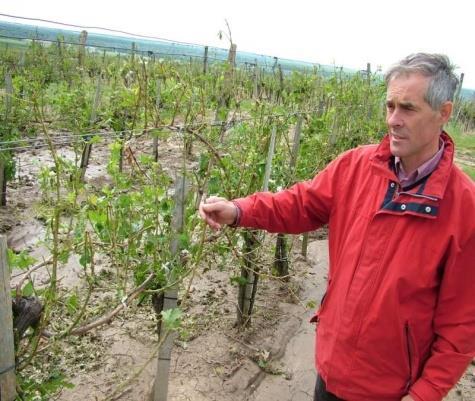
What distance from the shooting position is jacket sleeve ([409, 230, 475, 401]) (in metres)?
1.47

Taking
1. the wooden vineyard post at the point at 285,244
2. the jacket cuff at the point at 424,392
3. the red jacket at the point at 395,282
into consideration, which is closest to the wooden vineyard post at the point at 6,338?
the red jacket at the point at 395,282

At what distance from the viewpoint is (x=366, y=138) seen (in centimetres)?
684

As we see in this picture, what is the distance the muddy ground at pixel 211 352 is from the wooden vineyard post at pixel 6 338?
2.93 feet

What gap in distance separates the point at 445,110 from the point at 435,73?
132 mm

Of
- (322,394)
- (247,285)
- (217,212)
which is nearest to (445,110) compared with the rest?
(217,212)

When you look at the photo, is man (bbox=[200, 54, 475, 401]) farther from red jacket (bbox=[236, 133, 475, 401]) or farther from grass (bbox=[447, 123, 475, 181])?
grass (bbox=[447, 123, 475, 181])

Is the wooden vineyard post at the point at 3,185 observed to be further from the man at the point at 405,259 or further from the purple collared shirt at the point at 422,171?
the purple collared shirt at the point at 422,171

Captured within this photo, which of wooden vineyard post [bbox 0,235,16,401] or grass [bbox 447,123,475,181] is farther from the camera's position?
grass [bbox 447,123,475,181]

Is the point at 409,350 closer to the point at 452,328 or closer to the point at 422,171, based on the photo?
the point at 452,328

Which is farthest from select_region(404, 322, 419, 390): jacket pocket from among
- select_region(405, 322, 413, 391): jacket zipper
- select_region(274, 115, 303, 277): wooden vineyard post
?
select_region(274, 115, 303, 277): wooden vineyard post

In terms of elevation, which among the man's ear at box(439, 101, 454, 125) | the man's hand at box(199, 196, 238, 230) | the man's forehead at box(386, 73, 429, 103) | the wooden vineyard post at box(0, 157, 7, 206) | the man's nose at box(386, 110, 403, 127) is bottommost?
the wooden vineyard post at box(0, 157, 7, 206)

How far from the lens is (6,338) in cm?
157

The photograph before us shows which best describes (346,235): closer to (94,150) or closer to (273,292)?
(273,292)

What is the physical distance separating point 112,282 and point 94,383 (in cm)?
121
